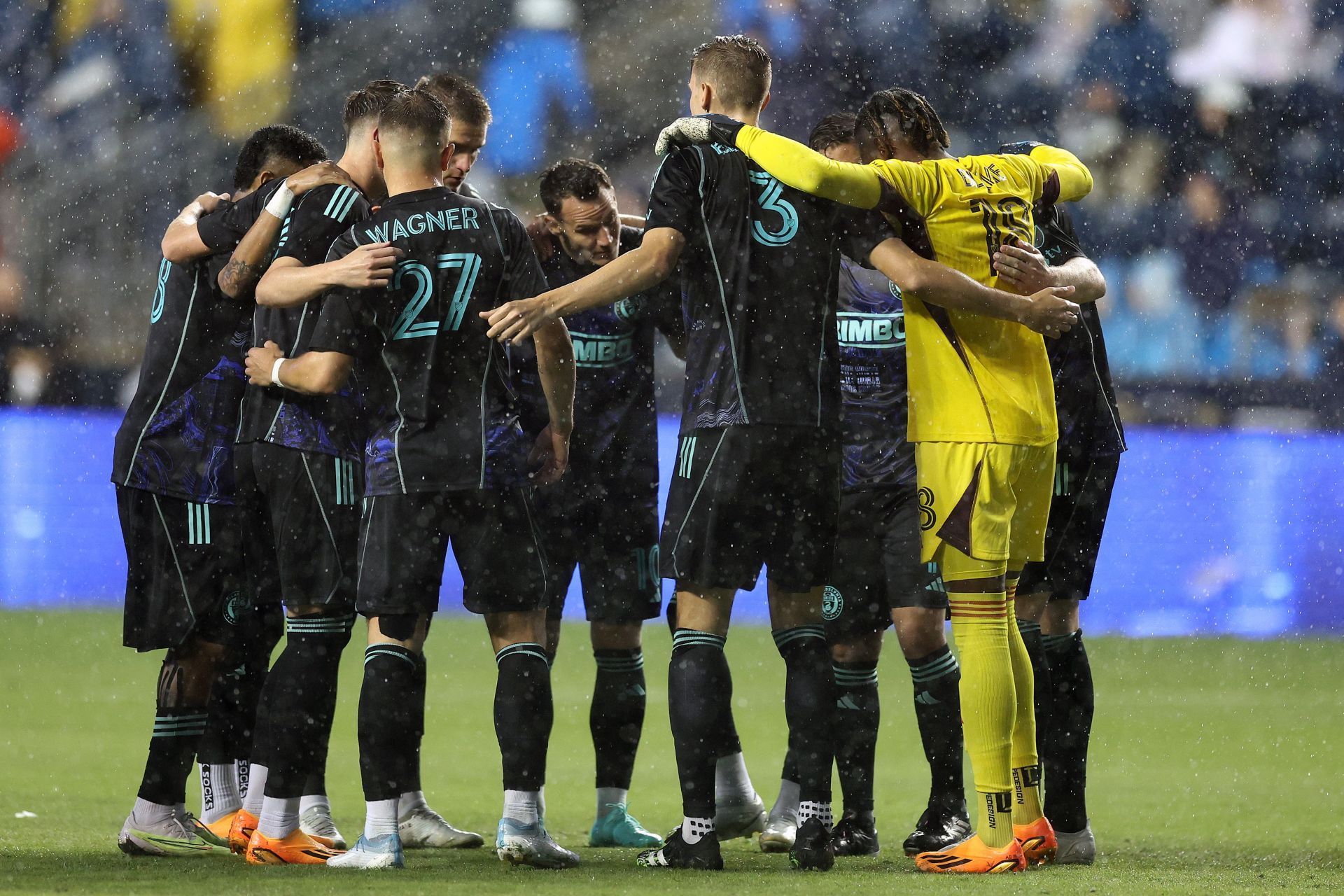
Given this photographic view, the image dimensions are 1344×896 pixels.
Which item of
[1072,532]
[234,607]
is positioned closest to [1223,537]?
[1072,532]

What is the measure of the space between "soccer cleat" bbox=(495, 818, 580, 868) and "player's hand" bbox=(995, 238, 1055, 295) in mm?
1764

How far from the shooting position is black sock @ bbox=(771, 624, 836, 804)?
3.91 meters

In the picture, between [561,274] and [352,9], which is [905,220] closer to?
[561,274]

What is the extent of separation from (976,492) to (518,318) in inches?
46.1

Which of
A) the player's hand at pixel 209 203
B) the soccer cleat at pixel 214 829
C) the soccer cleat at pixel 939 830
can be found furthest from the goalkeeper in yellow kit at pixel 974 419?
the soccer cleat at pixel 214 829

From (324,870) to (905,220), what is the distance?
6.82 feet

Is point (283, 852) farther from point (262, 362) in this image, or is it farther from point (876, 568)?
point (876, 568)

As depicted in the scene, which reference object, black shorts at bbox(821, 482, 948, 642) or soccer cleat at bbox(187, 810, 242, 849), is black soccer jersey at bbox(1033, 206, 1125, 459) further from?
soccer cleat at bbox(187, 810, 242, 849)

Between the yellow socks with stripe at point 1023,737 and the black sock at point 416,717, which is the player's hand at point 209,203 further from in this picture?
the yellow socks with stripe at point 1023,737

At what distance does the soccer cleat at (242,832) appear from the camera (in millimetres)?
4180


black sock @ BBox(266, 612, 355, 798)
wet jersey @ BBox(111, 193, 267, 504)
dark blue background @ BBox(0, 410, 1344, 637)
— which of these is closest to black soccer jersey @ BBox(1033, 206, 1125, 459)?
black sock @ BBox(266, 612, 355, 798)

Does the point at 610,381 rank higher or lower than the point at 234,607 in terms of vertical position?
higher

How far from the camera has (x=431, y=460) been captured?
3822 mm

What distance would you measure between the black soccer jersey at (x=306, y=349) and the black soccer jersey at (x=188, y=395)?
0.32 m
